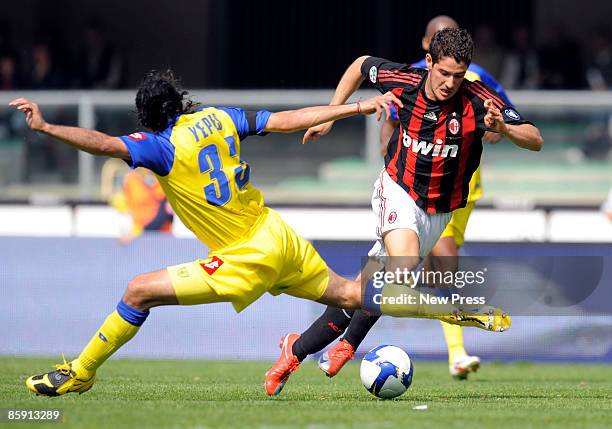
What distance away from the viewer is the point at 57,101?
49.2ft

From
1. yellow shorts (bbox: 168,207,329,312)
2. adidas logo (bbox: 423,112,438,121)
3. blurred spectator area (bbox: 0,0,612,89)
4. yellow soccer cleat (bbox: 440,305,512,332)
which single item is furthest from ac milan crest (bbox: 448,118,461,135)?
blurred spectator area (bbox: 0,0,612,89)

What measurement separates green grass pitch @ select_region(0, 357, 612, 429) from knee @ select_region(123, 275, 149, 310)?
1.93ft

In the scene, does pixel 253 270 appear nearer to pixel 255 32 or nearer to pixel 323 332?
pixel 323 332

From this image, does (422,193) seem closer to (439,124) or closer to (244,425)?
(439,124)

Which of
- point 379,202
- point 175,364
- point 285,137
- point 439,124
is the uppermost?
point 439,124

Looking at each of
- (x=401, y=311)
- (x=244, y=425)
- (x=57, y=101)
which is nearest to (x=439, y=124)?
(x=401, y=311)

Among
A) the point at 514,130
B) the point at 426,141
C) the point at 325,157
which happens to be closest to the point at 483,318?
the point at 514,130

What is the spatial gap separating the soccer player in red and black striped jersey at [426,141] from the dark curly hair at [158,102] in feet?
3.37

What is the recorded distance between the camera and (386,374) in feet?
25.8

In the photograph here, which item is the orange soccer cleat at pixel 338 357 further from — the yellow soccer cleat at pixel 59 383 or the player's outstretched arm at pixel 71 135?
the player's outstretched arm at pixel 71 135

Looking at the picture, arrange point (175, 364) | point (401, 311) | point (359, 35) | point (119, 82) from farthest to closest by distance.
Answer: point (359, 35)
point (119, 82)
point (175, 364)
point (401, 311)

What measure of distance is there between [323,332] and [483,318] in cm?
118

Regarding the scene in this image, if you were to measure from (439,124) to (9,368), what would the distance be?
4343 millimetres

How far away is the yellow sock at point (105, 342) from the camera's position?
7.37m
